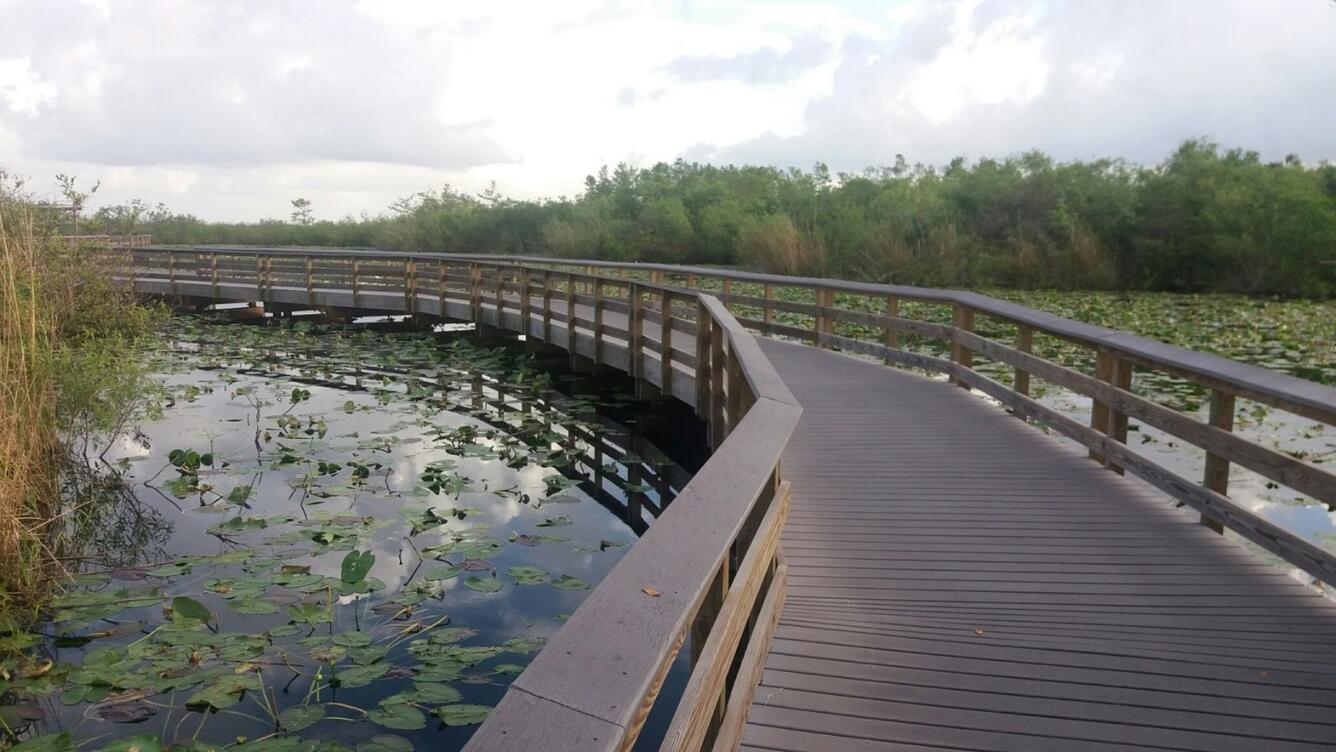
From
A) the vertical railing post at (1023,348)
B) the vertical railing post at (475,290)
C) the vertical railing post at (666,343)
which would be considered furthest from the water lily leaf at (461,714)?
the vertical railing post at (475,290)

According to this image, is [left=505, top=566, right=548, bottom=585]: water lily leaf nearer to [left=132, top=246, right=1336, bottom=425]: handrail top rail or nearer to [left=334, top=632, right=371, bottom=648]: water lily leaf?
[left=334, top=632, right=371, bottom=648]: water lily leaf

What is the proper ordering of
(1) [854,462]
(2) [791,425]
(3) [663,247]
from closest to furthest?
(2) [791,425] < (1) [854,462] < (3) [663,247]

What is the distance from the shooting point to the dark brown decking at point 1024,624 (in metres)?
2.65

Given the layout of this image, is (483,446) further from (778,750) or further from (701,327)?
(778,750)

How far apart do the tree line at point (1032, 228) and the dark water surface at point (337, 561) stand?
11.8 m

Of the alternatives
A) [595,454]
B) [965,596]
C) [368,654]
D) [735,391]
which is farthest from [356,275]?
[965,596]

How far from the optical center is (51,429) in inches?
241

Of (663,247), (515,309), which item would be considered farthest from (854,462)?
(663,247)

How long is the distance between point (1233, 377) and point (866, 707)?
7.20 feet

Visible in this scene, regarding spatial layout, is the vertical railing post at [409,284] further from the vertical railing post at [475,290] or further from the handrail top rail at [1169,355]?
the handrail top rail at [1169,355]

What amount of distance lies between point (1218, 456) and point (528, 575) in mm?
3112

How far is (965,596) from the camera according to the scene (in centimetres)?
361

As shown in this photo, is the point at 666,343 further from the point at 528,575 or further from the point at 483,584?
the point at 483,584

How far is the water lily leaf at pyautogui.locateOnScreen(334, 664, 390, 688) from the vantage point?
3.84 m
